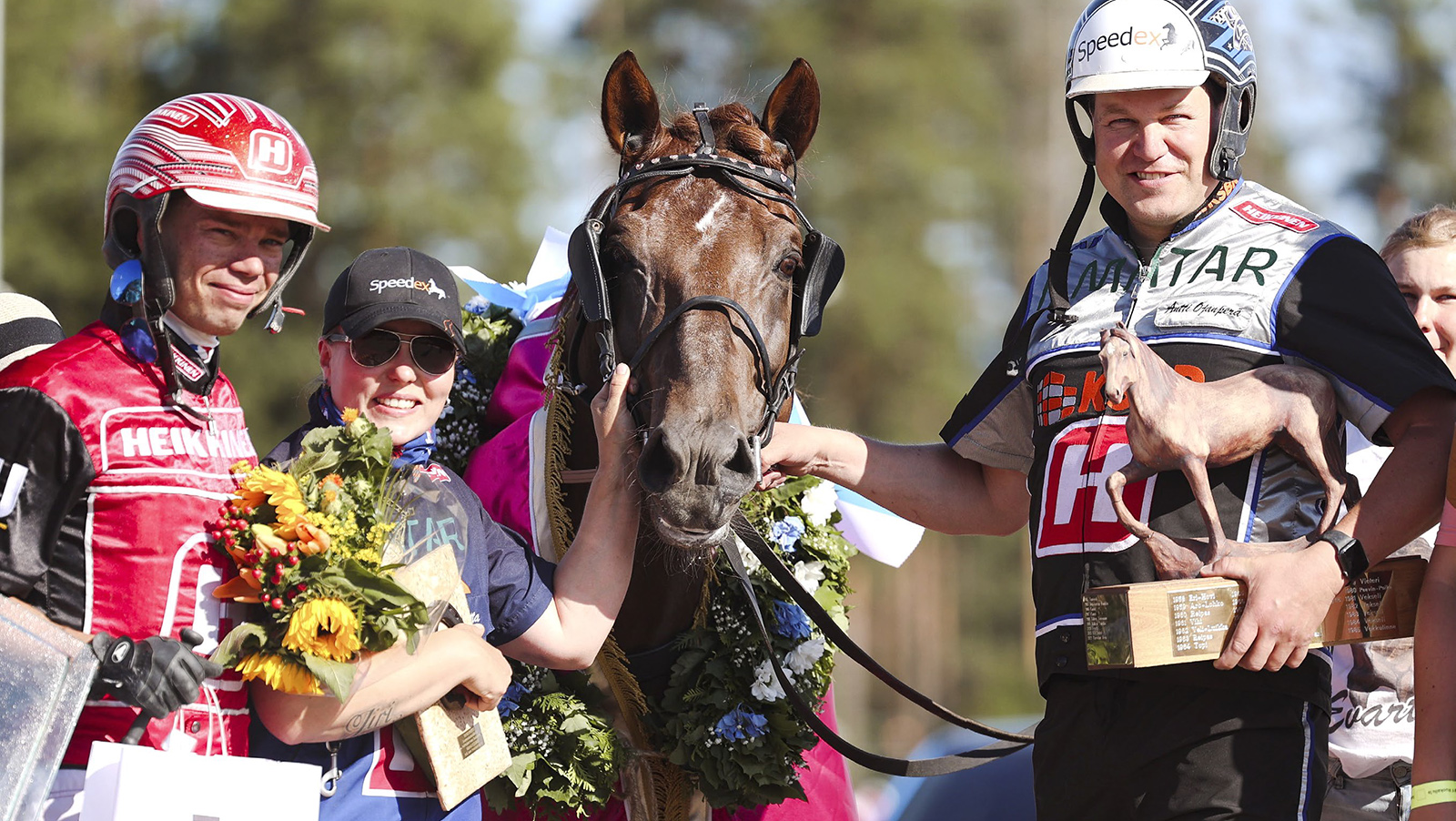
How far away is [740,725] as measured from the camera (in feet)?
12.1

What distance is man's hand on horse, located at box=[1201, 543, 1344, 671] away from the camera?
Answer: 112 inches

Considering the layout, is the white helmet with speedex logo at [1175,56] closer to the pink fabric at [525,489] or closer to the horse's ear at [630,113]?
the horse's ear at [630,113]

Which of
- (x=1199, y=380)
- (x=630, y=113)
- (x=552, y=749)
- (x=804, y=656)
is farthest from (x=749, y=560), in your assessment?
(x=1199, y=380)

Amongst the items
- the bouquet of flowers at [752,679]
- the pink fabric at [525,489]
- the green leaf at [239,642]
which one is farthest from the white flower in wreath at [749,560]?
the green leaf at [239,642]

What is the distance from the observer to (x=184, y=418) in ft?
9.16

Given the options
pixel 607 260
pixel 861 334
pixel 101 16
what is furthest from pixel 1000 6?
pixel 607 260

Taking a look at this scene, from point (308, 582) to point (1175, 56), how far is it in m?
2.11

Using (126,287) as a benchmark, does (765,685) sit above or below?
below

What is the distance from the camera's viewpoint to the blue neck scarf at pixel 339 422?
11.5 ft

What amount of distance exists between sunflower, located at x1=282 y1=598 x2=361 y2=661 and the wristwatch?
191cm

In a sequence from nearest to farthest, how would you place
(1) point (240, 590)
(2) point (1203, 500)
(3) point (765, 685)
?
(1) point (240, 590)
(2) point (1203, 500)
(3) point (765, 685)

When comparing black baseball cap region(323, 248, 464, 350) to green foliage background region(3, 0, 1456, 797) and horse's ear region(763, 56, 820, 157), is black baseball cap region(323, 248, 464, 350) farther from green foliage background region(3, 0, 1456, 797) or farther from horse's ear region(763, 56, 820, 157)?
green foliage background region(3, 0, 1456, 797)

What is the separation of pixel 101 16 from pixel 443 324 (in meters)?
19.3

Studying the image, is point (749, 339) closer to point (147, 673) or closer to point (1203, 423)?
point (1203, 423)
